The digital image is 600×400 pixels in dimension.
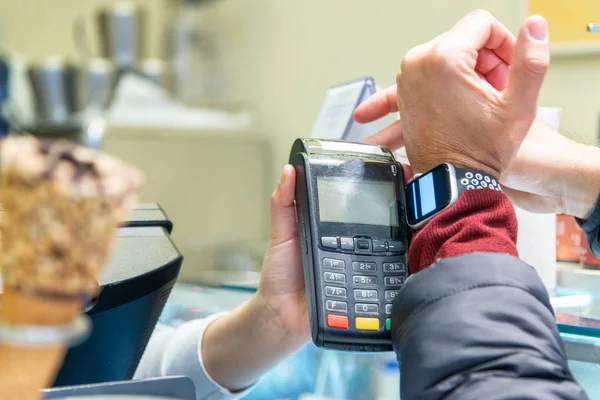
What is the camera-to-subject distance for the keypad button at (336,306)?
47 centimetres

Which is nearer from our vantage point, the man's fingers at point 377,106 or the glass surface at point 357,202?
the glass surface at point 357,202

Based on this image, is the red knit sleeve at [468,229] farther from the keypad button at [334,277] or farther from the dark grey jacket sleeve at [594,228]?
the dark grey jacket sleeve at [594,228]

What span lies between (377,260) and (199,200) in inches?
59.5

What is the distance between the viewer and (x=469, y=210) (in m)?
0.45

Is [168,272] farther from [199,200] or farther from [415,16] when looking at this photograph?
Result: [199,200]

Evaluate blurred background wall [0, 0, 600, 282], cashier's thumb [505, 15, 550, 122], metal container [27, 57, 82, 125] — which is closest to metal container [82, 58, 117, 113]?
metal container [27, 57, 82, 125]

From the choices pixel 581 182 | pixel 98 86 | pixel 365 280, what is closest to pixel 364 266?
pixel 365 280

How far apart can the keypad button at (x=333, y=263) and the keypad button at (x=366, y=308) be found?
3cm

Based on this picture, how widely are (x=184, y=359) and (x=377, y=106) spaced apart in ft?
1.05

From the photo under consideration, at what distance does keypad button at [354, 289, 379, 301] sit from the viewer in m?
0.48

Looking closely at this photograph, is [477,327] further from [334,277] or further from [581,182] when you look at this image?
[581,182]

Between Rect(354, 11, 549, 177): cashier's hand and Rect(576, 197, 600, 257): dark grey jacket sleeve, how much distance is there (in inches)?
5.8

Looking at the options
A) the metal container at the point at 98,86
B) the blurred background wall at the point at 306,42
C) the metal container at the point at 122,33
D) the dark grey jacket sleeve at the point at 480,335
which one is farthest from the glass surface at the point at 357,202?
the metal container at the point at 122,33

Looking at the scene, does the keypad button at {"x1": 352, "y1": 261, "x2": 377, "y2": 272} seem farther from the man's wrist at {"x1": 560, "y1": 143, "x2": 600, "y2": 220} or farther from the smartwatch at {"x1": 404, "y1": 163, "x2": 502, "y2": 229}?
the man's wrist at {"x1": 560, "y1": 143, "x2": 600, "y2": 220}
